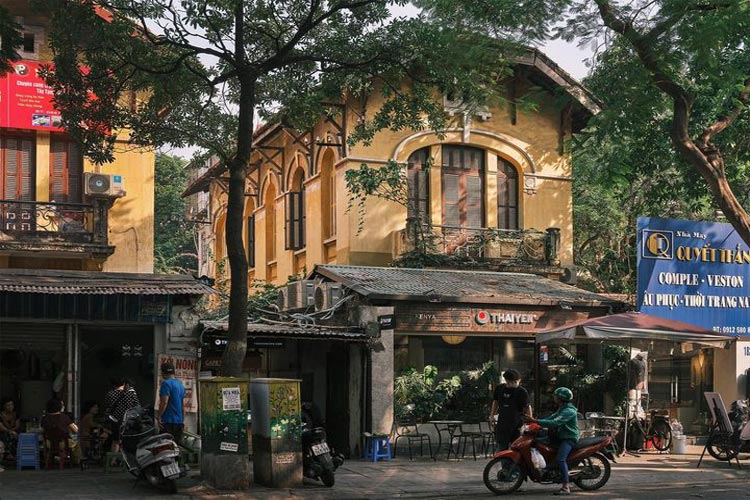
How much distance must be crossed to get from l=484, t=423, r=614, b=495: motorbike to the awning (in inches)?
179

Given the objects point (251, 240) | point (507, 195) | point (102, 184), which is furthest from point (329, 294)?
point (251, 240)

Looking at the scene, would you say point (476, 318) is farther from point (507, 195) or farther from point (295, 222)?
point (295, 222)

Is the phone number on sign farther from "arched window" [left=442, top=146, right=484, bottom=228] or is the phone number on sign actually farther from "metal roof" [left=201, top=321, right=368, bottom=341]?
"metal roof" [left=201, top=321, right=368, bottom=341]

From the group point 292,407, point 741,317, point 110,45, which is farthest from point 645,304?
point 110,45

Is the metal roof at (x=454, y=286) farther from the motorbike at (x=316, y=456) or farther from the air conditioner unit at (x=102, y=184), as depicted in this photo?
the motorbike at (x=316, y=456)

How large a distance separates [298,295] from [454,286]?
316 centimetres

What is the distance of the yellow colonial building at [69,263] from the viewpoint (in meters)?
17.3

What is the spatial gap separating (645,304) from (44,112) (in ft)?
41.1

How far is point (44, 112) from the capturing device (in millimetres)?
19734

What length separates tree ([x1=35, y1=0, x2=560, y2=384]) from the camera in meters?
15.2

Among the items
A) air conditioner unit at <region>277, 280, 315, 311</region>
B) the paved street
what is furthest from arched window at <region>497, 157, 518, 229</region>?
the paved street

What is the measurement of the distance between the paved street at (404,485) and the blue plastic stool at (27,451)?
40 centimetres

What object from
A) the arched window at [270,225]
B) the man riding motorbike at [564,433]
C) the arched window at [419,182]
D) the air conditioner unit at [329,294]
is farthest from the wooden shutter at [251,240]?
the man riding motorbike at [564,433]

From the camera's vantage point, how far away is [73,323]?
17.3m
